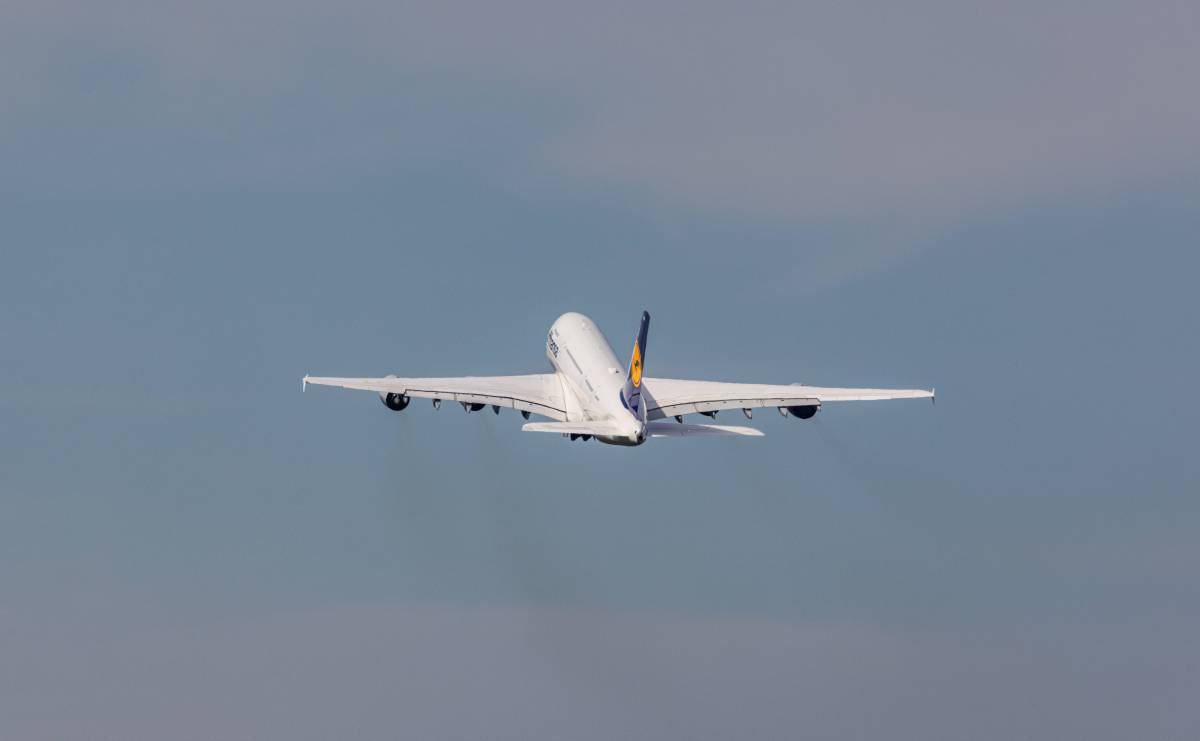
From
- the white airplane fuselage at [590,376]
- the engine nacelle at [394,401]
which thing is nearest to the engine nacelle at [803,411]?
the white airplane fuselage at [590,376]

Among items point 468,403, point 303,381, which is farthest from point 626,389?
point 303,381

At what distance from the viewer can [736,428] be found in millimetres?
103562

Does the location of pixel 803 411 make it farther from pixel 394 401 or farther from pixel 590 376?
pixel 394 401

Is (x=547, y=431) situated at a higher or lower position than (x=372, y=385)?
lower

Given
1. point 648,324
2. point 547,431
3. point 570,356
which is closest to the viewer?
point 547,431

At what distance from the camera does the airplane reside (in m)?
A: 107

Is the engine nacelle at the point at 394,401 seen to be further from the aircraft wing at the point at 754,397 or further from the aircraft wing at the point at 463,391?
the aircraft wing at the point at 754,397

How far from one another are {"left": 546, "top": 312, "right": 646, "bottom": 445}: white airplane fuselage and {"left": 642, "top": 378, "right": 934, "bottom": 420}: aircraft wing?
236 cm

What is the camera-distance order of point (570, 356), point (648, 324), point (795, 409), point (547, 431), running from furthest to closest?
point (570, 356) < point (795, 409) < point (648, 324) < point (547, 431)

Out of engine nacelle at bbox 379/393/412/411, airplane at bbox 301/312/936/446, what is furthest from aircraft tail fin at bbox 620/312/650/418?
engine nacelle at bbox 379/393/412/411

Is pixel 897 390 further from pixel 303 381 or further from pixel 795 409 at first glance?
pixel 303 381

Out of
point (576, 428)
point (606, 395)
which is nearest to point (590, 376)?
Result: point (606, 395)

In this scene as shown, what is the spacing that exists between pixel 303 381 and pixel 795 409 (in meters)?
29.5

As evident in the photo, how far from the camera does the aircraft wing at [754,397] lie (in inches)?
4439
